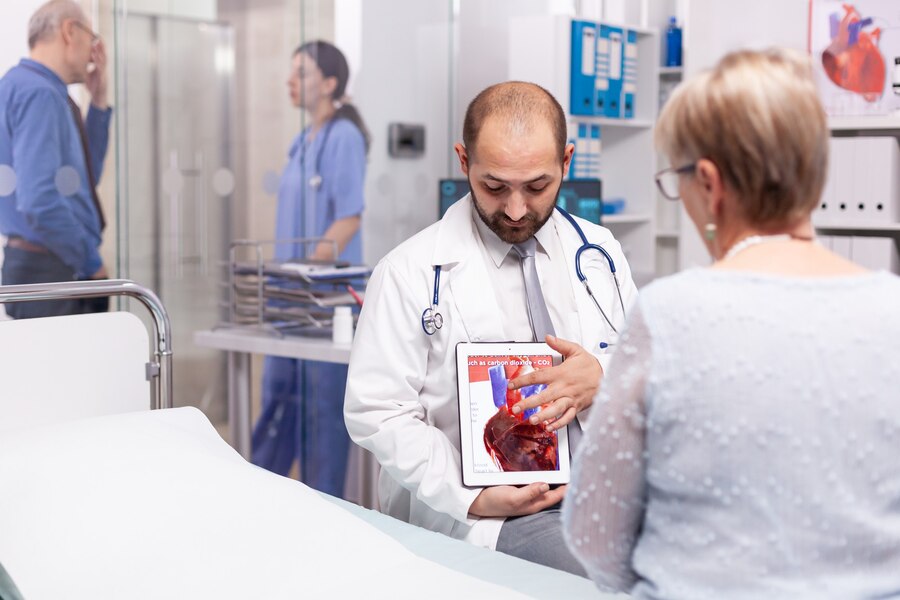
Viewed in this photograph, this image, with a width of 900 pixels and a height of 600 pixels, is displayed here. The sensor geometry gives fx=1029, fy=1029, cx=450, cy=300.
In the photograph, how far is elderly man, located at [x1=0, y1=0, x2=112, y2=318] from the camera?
3062mm

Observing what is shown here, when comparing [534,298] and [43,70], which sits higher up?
[43,70]

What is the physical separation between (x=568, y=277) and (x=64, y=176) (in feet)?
6.18

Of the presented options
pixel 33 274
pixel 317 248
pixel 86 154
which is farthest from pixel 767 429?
pixel 317 248

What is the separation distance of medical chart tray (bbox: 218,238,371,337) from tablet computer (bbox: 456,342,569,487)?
3.91 ft

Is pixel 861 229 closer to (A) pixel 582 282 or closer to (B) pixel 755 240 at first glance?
(A) pixel 582 282

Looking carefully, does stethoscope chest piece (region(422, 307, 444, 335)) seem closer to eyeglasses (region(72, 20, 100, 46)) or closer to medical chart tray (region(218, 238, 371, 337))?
medical chart tray (region(218, 238, 371, 337))

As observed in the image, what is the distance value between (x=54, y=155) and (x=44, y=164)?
45 millimetres

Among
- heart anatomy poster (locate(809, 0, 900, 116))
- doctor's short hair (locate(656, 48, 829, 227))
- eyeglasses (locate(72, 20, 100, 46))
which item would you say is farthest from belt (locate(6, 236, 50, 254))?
heart anatomy poster (locate(809, 0, 900, 116))

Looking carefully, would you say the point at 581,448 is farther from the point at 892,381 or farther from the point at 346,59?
the point at 346,59

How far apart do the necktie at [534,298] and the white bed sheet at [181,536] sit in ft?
1.33

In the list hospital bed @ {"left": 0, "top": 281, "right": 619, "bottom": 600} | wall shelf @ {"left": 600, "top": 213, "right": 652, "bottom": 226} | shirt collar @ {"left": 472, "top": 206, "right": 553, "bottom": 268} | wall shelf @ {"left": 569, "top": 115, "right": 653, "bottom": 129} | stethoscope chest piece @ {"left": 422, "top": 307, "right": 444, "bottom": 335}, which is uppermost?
wall shelf @ {"left": 569, "top": 115, "right": 653, "bottom": 129}

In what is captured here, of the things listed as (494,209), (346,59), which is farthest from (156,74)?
(494,209)

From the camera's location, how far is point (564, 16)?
3.94 metres

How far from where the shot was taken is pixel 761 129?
0.96 m
